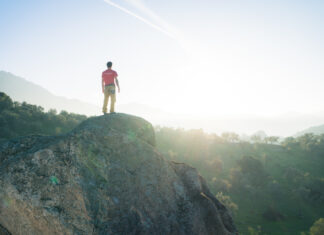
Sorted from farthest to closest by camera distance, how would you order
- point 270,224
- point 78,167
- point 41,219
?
point 270,224
point 78,167
point 41,219

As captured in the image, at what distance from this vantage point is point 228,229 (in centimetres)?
874

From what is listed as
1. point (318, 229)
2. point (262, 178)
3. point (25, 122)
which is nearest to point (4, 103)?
point (25, 122)

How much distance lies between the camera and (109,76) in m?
12.2

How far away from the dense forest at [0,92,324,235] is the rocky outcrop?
44.7 m

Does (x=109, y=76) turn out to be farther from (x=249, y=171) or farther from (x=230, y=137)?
(x=230, y=137)

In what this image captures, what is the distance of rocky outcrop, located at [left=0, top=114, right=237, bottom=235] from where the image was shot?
5.23 m

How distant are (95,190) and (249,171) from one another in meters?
85.9

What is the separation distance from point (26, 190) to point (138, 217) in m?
3.15

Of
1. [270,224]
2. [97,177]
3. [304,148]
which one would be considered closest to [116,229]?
[97,177]

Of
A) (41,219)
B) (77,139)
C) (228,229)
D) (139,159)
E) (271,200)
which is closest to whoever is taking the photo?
(41,219)

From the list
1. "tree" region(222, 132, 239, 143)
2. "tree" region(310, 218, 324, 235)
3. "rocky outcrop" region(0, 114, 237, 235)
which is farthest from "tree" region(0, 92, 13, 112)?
"tree" region(222, 132, 239, 143)

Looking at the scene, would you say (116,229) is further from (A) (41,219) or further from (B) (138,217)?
(A) (41,219)

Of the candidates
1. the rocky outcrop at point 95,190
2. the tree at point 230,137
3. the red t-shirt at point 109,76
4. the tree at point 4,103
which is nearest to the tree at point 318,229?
the rocky outcrop at point 95,190

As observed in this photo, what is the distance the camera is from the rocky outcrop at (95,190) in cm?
523
